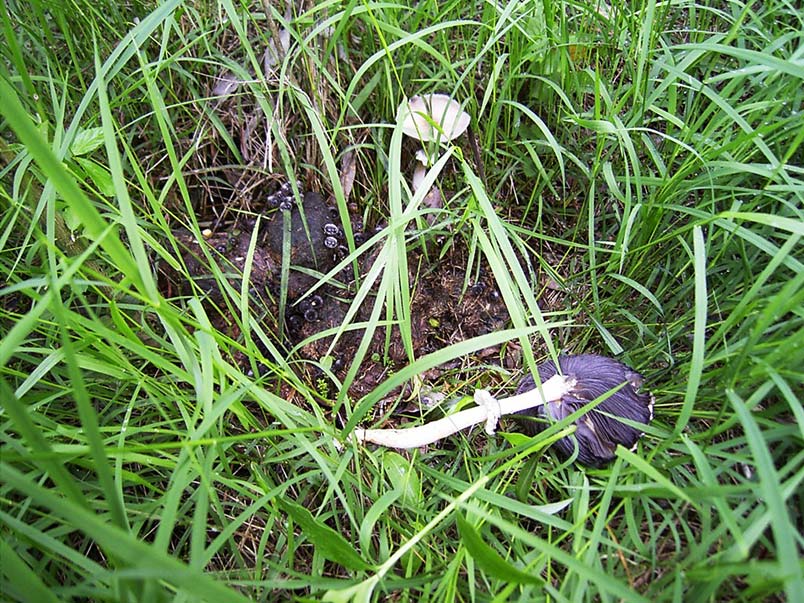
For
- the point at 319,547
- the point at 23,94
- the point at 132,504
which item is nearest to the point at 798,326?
the point at 319,547

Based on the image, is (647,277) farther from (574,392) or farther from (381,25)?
(381,25)

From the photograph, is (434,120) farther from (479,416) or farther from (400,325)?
(479,416)

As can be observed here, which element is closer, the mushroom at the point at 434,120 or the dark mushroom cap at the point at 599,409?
the dark mushroom cap at the point at 599,409

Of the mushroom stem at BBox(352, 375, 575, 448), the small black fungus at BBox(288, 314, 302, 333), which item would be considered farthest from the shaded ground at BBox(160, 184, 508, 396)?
the mushroom stem at BBox(352, 375, 575, 448)

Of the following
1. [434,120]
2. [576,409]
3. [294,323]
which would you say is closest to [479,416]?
[576,409]

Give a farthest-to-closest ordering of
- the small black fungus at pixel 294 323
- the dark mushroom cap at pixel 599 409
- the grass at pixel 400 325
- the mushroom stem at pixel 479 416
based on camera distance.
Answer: the small black fungus at pixel 294 323 → the mushroom stem at pixel 479 416 → the dark mushroom cap at pixel 599 409 → the grass at pixel 400 325

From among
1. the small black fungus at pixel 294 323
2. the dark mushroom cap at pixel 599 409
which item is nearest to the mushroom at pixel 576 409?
the dark mushroom cap at pixel 599 409

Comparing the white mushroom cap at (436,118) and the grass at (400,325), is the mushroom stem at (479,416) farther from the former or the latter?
the white mushroom cap at (436,118)
